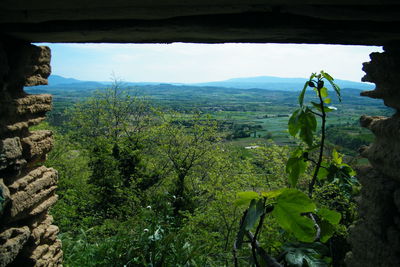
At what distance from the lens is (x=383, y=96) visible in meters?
1.76

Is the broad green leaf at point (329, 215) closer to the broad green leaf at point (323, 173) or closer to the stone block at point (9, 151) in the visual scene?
the broad green leaf at point (323, 173)

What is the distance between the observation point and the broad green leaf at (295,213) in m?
1.08

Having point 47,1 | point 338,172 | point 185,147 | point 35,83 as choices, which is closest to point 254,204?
point 338,172

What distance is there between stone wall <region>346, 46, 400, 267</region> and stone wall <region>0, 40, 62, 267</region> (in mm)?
2116

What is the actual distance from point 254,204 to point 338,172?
2.24 feet

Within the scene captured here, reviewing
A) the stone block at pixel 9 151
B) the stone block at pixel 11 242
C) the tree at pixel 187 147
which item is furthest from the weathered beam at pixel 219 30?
the tree at pixel 187 147

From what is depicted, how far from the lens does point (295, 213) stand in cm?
110

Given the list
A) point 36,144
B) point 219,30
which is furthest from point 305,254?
point 36,144

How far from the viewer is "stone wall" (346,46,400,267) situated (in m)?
Answer: 1.52

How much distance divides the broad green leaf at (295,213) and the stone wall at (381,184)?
2.30ft

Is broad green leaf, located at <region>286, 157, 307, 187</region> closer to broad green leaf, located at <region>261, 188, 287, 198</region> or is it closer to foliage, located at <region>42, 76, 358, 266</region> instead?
foliage, located at <region>42, 76, 358, 266</region>

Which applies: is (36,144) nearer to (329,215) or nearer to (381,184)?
(329,215)

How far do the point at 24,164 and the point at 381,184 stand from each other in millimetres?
2300

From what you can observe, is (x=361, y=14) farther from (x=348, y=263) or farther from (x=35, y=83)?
(x=35, y=83)
